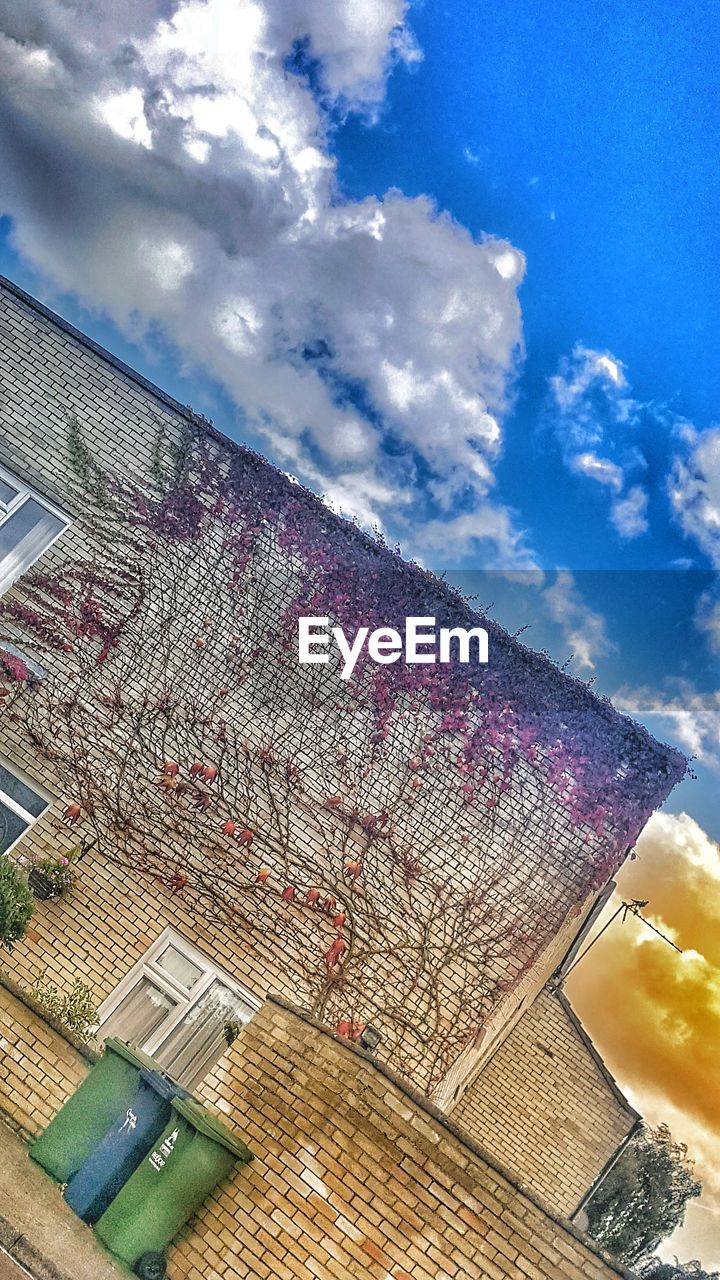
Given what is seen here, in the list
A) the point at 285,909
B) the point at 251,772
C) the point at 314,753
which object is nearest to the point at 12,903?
the point at 285,909

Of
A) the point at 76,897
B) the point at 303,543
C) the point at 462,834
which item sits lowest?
→ the point at 76,897

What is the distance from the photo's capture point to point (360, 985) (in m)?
7.90

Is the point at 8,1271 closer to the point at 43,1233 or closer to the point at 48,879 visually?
the point at 43,1233

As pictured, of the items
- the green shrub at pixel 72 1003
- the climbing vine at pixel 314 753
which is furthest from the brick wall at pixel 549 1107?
the green shrub at pixel 72 1003

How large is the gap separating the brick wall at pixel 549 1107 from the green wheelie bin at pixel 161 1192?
5.97 metres

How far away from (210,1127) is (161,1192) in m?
0.42

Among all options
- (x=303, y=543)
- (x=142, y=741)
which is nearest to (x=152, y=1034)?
(x=142, y=741)

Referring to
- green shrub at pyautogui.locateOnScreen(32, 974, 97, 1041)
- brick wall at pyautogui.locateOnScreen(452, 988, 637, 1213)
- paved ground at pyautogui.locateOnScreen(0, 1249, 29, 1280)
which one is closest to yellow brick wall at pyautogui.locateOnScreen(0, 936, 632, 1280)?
paved ground at pyautogui.locateOnScreen(0, 1249, 29, 1280)

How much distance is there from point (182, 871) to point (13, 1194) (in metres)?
3.74

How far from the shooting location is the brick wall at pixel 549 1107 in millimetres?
9969

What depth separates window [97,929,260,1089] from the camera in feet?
25.3

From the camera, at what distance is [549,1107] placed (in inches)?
422

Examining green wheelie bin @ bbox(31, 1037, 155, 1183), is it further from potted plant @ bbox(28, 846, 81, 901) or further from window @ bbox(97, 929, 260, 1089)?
potted plant @ bbox(28, 846, 81, 901)

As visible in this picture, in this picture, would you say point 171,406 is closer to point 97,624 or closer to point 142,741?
point 97,624
